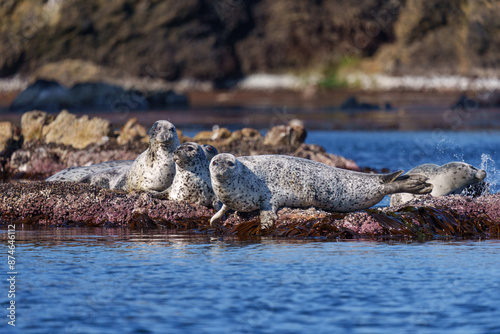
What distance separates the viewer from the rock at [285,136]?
821 inches

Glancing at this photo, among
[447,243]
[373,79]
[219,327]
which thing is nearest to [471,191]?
[447,243]

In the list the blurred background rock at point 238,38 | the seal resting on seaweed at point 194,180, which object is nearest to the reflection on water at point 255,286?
the seal resting on seaweed at point 194,180

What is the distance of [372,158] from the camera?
23.1 meters

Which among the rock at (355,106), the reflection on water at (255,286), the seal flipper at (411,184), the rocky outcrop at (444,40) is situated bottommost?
the reflection on water at (255,286)

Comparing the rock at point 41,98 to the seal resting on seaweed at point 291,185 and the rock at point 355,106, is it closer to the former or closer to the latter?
the rock at point 355,106

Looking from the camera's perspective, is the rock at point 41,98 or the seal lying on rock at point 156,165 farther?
the rock at point 41,98

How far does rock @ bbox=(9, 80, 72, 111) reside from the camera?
156 ft

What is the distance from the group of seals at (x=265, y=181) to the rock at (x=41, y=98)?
3521 cm

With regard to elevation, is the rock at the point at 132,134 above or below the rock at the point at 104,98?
below

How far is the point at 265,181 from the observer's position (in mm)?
10992

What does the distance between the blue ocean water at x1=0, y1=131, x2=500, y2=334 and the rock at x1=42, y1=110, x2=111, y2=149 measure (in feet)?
33.7

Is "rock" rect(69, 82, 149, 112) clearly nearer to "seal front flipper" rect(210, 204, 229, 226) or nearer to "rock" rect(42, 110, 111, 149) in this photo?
"rock" rect(42, 110, 111, 149)

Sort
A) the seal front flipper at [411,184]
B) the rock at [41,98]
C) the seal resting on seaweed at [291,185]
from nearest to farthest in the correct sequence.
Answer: the seal resting on seaweed at [291,185]
the seal front flipper at [411,184]
the rock at [41,98]

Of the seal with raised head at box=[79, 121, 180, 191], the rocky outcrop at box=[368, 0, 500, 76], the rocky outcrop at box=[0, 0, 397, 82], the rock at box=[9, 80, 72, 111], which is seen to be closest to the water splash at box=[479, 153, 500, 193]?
the seal with raised head at box=[79, 121, 180, 191]
